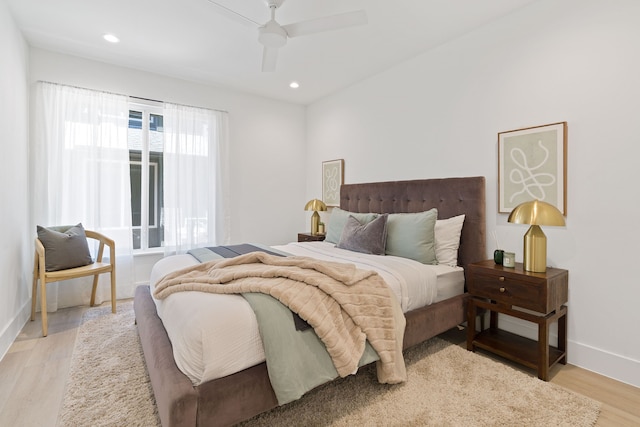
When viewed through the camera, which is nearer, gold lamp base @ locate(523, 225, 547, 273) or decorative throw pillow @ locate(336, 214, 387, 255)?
gold lamp base @ locate(523, 225, 547, 273)

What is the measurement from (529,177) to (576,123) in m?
0.47

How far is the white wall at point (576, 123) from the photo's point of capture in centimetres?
202

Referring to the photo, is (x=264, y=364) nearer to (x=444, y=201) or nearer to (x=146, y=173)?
(x=444, y=201)

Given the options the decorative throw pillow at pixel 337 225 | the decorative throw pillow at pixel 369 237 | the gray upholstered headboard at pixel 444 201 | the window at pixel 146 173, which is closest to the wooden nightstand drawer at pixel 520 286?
the gray upholstered headboard at pixel 444 201

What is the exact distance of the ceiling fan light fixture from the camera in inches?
89.8

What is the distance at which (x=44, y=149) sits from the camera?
3.27 meters

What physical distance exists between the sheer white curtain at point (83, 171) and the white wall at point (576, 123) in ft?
11.8

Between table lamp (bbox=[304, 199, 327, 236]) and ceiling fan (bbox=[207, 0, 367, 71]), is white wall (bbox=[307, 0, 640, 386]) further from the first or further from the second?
table lamp (bbox=[304, 199, 327, 236])

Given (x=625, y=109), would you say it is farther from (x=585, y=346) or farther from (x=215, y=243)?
(x=215, y=243)

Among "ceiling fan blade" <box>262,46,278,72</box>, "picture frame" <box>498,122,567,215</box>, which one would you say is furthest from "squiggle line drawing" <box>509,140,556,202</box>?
"ceiling fan blade" <box>262,46,278,72</box>

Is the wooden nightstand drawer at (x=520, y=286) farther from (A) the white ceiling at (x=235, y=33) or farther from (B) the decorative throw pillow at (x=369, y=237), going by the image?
(A) the white ceiling at (x=235, y=33)

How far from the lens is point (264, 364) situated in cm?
150

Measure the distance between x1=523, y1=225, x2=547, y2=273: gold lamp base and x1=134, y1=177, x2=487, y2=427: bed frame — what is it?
533mm

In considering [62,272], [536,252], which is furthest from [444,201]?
[62,272]
